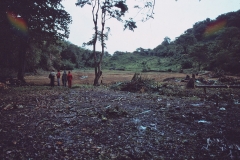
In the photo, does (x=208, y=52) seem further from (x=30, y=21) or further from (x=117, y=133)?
(x=117, y=133)

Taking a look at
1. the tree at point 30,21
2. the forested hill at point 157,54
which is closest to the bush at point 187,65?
the forested hill at point 157,54

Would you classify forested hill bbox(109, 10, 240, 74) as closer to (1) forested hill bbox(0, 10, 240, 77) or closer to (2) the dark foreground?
(1) forested hill bbox(0, 10, 240, 77)

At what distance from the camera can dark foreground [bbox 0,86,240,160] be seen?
14.9 ft

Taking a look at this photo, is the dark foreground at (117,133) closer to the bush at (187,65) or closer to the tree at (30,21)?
the tree at (30,21)

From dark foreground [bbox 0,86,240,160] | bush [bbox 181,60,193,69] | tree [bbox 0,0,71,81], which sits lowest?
dark foreground [bbox 0,86,240,160]

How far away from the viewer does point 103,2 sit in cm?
1934

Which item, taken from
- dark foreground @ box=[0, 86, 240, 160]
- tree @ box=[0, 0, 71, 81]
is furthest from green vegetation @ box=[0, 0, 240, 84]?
dark foreground @ box=[0, 86, 240, 160]

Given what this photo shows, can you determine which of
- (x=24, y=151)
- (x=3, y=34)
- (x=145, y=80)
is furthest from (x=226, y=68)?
(x=24, y=151)

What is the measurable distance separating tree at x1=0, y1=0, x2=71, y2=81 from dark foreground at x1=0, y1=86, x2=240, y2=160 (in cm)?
1166

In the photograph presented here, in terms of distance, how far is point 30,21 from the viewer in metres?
18.2

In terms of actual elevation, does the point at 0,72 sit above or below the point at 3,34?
below

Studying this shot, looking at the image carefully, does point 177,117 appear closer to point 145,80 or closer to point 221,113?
point 221,113

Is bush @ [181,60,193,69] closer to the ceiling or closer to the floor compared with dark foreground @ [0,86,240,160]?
closer to the ceiling

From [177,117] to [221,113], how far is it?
2213 mm
